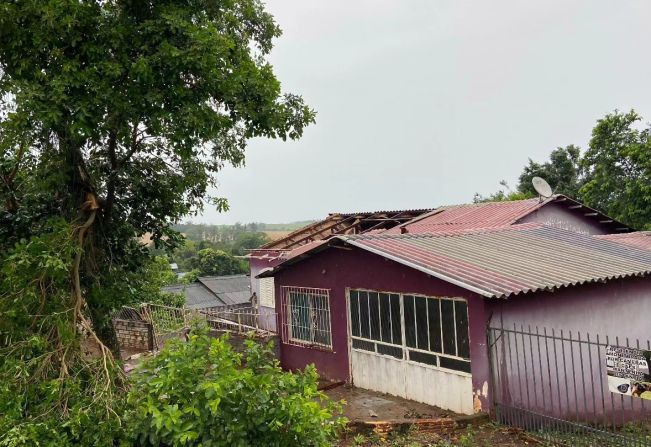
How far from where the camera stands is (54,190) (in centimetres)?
758

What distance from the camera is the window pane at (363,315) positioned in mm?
10273

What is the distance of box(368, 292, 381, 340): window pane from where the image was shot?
9.98 metres

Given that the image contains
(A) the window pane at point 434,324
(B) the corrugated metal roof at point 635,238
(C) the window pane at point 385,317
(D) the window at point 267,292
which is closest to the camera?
(A) the window pane at point 434,324

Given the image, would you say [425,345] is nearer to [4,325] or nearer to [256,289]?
[4,325]

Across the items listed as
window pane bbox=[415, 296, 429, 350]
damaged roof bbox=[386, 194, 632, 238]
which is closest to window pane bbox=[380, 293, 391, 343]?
window pane bbox=[415, 296, 429, 350]

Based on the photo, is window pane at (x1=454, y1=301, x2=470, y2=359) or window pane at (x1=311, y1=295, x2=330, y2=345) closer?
window pane at (x1=454, y1=301, x2=470, y2=359)

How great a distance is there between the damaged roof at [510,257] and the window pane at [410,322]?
0.83 metres

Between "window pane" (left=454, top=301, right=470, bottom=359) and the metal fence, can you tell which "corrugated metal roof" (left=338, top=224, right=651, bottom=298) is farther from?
the metal fence

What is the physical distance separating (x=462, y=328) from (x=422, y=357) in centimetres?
114

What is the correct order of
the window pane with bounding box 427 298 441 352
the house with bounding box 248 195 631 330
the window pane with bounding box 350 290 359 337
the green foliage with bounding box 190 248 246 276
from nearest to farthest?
the window pane with bounding box 427 298 441 352 < the window pane with bounding box 350 290 359 337 < the house with bounding box 248 195 631 330 < the green foliage with bounding box 190 248 246 276

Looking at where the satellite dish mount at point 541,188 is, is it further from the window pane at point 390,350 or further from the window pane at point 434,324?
the window pane at point 434,324

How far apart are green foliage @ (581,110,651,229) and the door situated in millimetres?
17267

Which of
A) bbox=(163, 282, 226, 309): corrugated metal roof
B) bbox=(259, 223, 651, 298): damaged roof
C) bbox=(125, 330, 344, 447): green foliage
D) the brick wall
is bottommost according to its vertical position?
bbox=(163, 282, 226, 309): corrugated metal roof

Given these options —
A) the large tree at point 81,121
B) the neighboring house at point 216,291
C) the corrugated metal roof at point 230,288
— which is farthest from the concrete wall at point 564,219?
the corrugated metal roof at point 230,288
